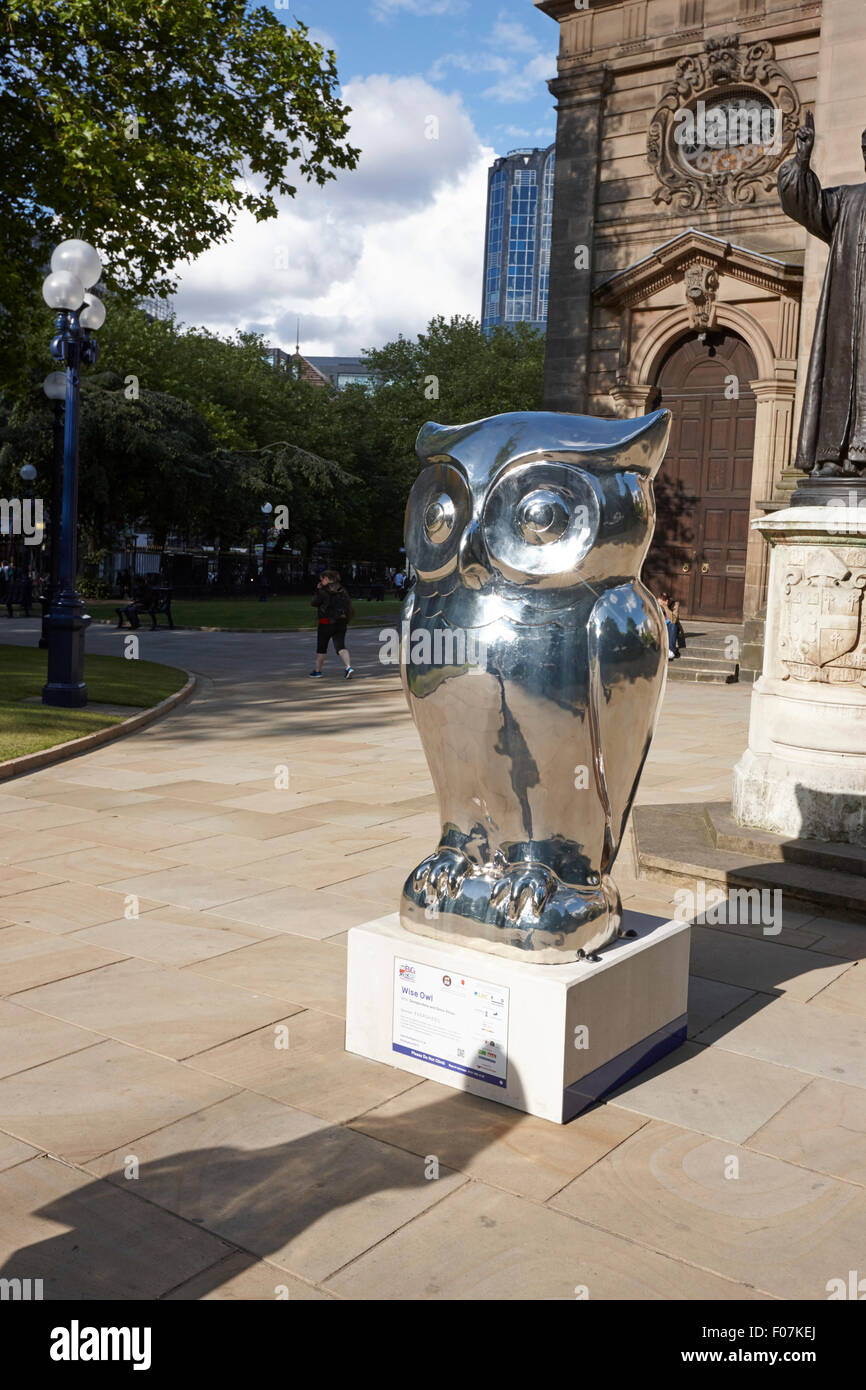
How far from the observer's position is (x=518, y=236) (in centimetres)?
18425

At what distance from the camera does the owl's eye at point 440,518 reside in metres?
3.62

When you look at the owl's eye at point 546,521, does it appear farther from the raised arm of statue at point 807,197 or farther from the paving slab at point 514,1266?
the raised arm of statue at point 807,197

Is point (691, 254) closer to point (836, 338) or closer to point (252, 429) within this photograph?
point (836, 338)

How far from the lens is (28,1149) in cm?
334

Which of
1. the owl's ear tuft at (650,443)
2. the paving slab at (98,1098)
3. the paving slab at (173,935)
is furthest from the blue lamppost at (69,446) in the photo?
the owl's ear tuft at (650,443)

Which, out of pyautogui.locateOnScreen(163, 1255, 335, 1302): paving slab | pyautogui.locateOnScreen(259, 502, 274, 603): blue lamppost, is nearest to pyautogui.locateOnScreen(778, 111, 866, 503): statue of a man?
pyautogui.locateOnScreen(163, 1255, 335, 1302): paving slab

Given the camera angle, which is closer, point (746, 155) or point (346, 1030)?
point (346, 1030)

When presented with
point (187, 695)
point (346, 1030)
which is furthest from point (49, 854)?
point (187, 695)

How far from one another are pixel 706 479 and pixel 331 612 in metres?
8.08

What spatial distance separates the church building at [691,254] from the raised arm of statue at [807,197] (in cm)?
1197

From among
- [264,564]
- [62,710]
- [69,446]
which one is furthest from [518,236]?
[62,710]

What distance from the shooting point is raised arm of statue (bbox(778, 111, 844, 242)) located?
6844 mm

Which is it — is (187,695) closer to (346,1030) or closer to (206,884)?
(206,884)
